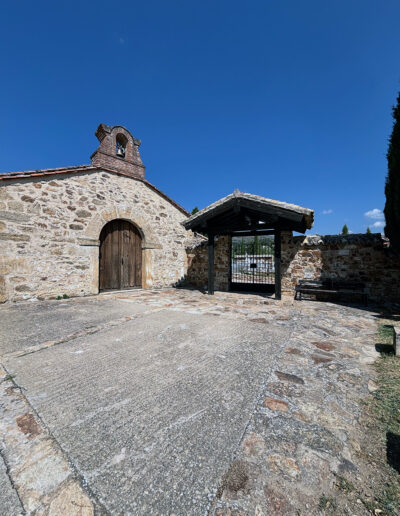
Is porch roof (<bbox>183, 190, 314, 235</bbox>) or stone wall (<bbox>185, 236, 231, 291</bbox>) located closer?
porch roof (<bbox>183, 190, 314, 235</bbox>)

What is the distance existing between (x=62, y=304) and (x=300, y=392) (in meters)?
5.95

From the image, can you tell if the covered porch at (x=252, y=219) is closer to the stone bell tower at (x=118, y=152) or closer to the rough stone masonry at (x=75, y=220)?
the rough stone masonry at (x=75, y=220)

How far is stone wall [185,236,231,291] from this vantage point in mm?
8891

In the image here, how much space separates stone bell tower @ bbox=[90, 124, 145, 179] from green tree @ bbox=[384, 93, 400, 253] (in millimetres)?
7900

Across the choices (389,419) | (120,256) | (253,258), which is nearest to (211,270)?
(253,258)

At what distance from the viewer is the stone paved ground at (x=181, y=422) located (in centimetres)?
111

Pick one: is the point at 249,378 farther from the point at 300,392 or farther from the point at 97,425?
the point at 97,425

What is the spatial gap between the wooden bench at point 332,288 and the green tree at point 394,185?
1.43 meters

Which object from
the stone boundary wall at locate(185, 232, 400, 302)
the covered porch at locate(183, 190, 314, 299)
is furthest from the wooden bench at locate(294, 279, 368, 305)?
the covered porch at locate(183, 190, 314, 299)

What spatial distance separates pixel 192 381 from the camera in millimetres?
2123

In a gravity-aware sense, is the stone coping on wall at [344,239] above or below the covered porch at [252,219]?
below

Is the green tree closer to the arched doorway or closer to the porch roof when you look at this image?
the porch roof

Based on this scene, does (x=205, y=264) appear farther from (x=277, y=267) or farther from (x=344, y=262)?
(x=344, y=262)

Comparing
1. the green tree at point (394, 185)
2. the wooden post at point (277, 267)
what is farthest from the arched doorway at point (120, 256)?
the green tree at point (394, 185)
